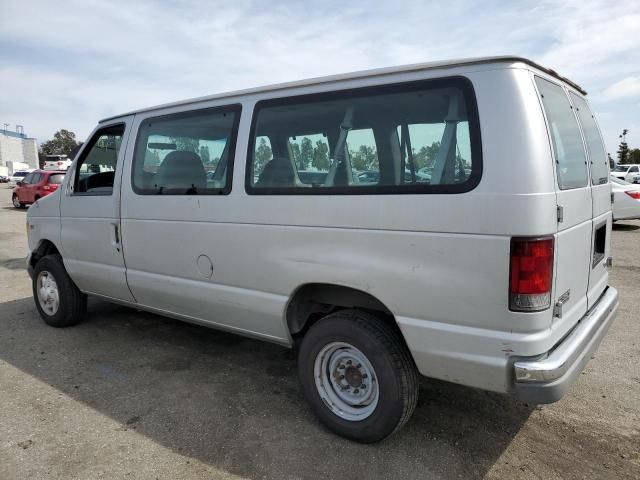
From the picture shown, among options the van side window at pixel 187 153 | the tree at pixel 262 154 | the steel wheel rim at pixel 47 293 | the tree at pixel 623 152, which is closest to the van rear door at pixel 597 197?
the tree at pixel 262 154

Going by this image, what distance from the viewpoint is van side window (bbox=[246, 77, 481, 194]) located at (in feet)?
8.08

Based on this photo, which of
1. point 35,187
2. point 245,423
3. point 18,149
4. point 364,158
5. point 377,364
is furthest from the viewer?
point 18,149

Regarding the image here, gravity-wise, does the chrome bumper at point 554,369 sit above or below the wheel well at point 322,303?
below

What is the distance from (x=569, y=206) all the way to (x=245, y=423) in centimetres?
237

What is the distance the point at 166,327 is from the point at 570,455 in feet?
12.7

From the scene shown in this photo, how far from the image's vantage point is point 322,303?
3.17 meters

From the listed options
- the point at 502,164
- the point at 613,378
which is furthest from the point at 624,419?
the point at 502,164

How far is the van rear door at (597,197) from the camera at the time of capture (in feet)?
9.98

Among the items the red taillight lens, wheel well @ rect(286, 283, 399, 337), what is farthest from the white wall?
wheel well @ rect(286, 283, 399, 337)

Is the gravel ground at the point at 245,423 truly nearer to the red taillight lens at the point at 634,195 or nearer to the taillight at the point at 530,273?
the taillight at the point at 530,273

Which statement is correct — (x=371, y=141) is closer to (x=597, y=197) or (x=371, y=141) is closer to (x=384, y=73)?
(x=384, y=73)

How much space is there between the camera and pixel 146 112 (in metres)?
4.14

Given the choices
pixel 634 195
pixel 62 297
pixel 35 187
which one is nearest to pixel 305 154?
pixel 62 297

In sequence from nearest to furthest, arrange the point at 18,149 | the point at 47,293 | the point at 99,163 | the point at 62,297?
the point at 99,163 → the point at 62,297 → the point at 47,293 → the point at 18,149
